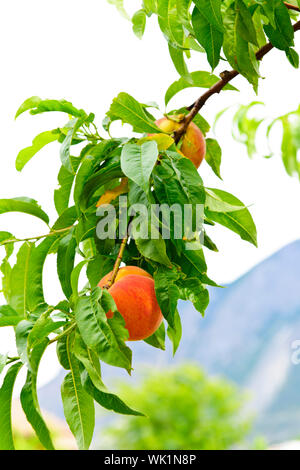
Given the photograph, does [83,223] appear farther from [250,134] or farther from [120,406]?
[250,134]

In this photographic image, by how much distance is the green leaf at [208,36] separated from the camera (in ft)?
1.34

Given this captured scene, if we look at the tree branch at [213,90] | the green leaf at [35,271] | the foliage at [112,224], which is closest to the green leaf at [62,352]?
the foliage at [112,224]

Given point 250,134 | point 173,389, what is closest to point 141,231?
point 250,134

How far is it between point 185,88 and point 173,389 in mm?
3779

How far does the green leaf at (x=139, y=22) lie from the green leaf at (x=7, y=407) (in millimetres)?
311

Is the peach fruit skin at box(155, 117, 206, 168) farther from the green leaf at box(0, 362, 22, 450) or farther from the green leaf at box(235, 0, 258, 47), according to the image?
the green leaf at box(0, 362, 22, 450)

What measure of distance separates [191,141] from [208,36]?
0.34 feet

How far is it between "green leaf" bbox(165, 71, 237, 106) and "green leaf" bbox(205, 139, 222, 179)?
55 mm

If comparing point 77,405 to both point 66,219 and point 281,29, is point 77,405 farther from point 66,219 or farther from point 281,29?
point 281,29

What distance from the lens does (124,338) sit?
0.36 metres

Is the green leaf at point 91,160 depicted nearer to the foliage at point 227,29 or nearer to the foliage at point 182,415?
the foliage at point 227,29

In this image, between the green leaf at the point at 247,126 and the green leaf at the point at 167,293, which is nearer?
the green leaf at the point at 167,293

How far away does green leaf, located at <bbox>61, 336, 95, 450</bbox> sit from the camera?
0.38 meters

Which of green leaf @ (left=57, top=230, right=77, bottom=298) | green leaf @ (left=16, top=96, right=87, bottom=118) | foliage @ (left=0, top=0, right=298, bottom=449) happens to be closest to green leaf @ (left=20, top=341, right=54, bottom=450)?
foliage @ (left=0, top=0, right=298, bottom=449)
